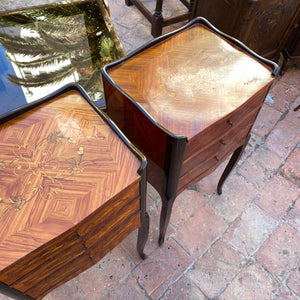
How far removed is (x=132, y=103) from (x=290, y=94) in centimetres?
218

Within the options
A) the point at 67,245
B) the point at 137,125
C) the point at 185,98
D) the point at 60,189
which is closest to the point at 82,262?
the point at 67,245

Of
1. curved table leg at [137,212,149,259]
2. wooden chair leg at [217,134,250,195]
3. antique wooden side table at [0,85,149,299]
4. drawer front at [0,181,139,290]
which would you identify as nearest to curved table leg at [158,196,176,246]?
curved table leg at [137,212,149,259]

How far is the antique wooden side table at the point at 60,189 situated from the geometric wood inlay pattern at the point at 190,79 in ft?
0.72

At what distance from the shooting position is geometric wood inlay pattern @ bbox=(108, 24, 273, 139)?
3.81 feet

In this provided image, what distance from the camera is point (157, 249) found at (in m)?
1.87

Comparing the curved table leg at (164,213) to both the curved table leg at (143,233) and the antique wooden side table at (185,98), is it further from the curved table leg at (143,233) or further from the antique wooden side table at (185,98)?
the curved table leg at (143,233)

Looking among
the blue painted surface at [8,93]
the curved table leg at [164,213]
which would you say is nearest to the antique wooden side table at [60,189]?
the curved table leg at [164,213]

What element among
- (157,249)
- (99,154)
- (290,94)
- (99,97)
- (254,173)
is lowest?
(157,249)

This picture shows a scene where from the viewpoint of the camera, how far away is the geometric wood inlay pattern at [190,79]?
3.81ft

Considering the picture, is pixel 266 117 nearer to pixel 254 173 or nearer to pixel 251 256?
pixel 254 173

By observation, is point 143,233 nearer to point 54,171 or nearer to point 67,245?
point 67,245

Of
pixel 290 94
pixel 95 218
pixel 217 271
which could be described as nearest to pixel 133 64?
pixel 95 218

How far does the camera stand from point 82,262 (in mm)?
1174

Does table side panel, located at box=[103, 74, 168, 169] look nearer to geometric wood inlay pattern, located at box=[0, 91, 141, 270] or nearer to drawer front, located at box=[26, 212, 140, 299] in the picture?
geometric wood inlay pattern, located at box=[0, 91, 141, 270]
